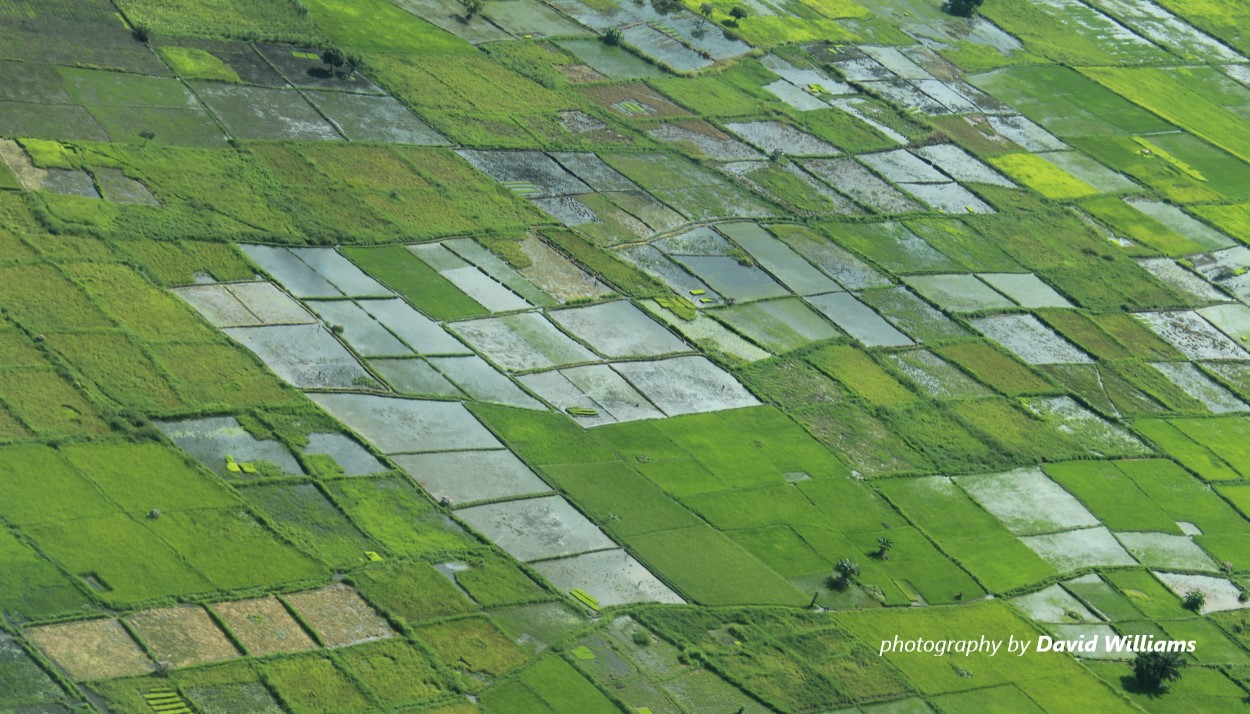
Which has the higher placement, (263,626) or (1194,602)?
(263,626)

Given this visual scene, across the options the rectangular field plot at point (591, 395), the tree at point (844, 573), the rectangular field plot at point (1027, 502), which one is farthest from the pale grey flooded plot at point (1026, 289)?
the tree at point (844, 573)

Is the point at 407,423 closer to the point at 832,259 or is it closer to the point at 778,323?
the point at 778,323

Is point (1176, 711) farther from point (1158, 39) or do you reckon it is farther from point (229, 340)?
point (1158, 39)

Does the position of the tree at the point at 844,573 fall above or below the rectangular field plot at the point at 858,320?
below

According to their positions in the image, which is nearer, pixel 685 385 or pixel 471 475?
pixel 471 475

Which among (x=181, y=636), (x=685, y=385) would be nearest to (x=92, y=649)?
(x=181, y=636)

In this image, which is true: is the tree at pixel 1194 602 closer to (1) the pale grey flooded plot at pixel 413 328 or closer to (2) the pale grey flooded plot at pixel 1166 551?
(2) the pale grey flooded plot at pixel 1166 551

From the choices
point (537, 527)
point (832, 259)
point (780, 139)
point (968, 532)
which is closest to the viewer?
point (537, 527)
